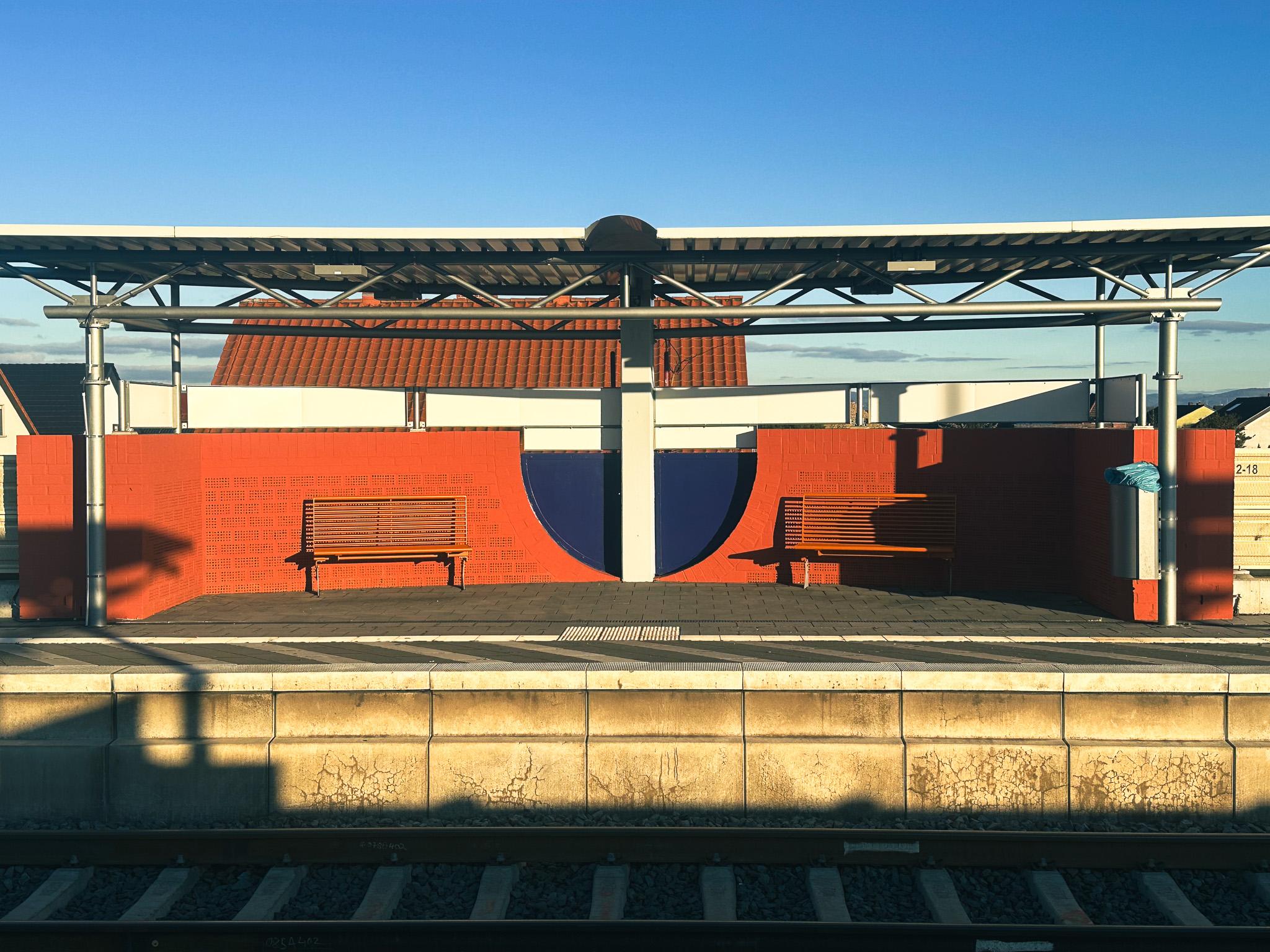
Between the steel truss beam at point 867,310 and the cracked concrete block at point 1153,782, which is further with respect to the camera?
the steel truss beam at point 867,310

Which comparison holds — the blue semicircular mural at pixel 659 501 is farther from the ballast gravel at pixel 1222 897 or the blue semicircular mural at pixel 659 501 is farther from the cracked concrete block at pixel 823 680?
the ballast gravel at pixel 1222 897

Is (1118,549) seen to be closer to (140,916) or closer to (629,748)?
(629,748)

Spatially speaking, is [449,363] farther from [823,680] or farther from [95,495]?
[823,680]

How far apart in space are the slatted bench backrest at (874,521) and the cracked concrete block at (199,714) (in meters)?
7.73

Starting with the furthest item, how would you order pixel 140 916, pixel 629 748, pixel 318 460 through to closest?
pixel 318 460, pixel 629 748, pixel 140 916

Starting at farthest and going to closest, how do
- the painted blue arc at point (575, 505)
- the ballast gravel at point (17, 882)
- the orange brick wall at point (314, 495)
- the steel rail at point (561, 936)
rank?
the painted blue arc at point (575, 505)
the orange brick wall at point (314, 495)
the ballast gravel at point (17, 882)
the steel rail at point (561, 936)

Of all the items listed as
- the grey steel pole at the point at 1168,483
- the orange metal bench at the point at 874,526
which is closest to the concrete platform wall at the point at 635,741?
the grey steel pole at the point at 1168,483

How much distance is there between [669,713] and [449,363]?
90.2 ft

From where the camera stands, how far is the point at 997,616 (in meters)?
11.2

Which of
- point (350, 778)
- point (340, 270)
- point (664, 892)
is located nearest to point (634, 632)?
point (350, 778)

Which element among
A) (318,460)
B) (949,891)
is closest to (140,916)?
(949,891)

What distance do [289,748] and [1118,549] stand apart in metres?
8.51

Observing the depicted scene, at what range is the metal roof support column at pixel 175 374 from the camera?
528 inches

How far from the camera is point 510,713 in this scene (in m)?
7.43
